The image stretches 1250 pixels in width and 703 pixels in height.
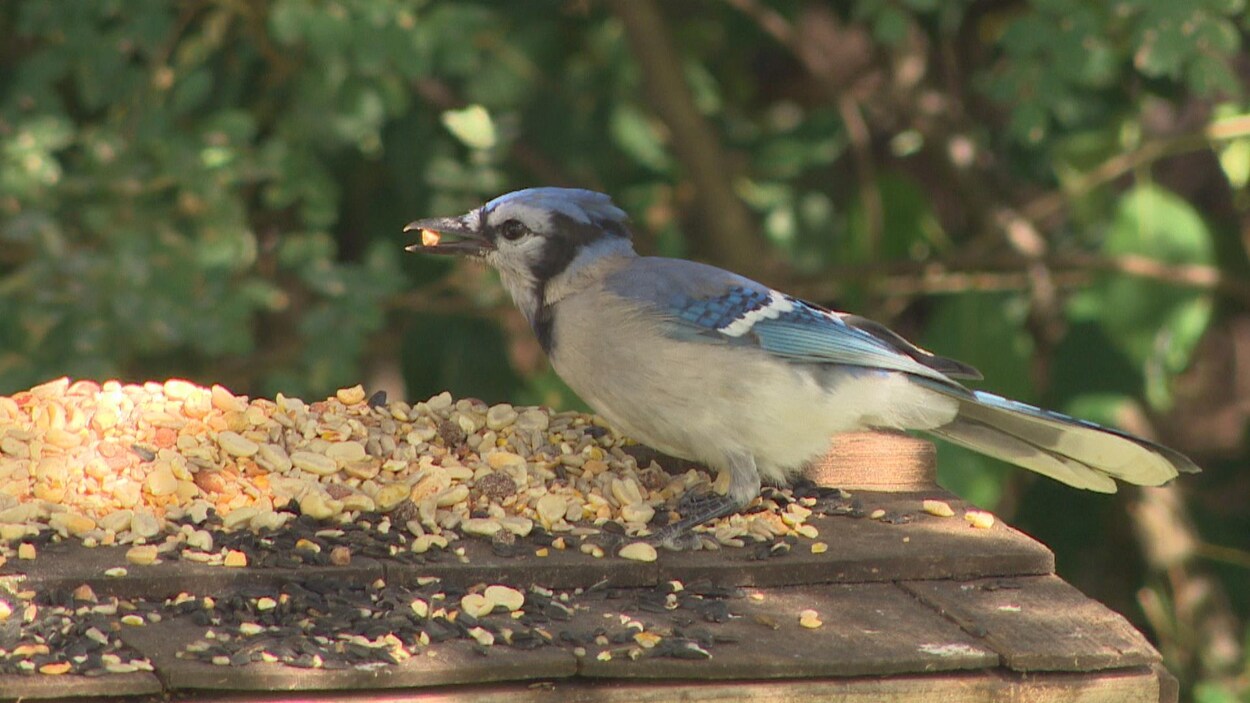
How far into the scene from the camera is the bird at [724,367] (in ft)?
9.40

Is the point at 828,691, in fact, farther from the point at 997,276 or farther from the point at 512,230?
the point at 997,276

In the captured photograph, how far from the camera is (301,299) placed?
593 centimetres

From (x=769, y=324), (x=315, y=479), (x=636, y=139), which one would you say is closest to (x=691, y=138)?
(x=636, y=139)

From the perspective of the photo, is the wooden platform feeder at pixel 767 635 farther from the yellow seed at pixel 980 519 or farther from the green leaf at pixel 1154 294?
the green leaf at pixel 1154 294

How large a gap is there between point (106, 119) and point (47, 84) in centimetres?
34

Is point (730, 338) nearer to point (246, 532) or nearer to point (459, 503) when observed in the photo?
point (459, 503)

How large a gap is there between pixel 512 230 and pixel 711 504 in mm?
781

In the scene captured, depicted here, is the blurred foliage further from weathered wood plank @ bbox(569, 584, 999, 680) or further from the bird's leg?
weathered wood plank @ bbox(569, 584, 999, 680)

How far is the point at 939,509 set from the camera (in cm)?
271

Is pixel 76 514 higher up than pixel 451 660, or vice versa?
pixel 76 514

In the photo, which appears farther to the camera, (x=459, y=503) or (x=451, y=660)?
(x=459, y=503)

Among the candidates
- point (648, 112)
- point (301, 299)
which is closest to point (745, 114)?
point (648, 112)

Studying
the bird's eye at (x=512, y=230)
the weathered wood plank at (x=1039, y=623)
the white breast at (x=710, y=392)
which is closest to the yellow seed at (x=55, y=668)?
the weathered wood plank at (x=1039, y=623)

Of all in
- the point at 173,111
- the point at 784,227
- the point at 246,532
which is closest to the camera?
the point at 246,532
